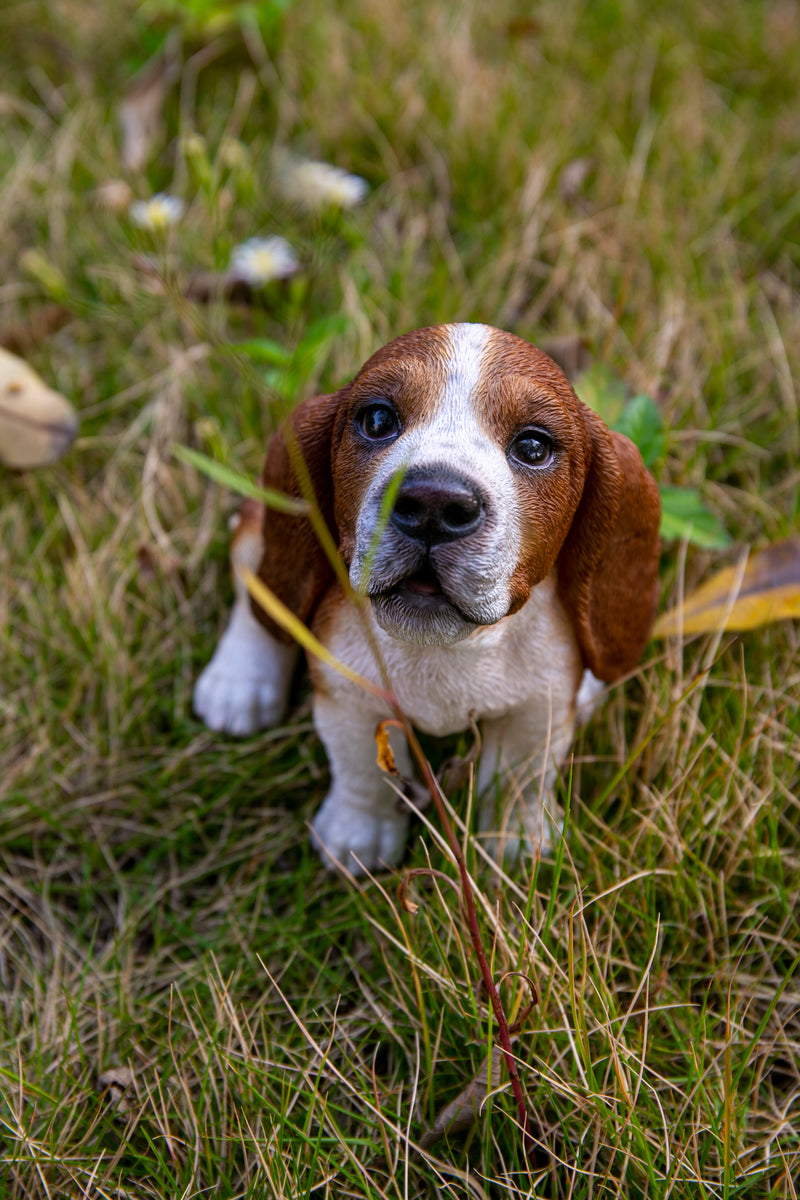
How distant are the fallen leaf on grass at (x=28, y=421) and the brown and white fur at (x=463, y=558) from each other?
84 centimetres

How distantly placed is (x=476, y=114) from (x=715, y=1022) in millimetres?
3118

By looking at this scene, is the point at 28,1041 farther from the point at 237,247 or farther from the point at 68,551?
the point at 237,247

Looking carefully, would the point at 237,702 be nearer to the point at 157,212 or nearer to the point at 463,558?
the point at 463,558

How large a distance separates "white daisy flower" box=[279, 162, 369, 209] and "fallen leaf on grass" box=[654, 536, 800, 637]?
159 cm

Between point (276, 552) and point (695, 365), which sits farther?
point (695, 365)

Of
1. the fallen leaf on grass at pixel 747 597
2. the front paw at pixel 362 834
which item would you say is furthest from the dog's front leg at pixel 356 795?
the fallen leaf on grass at pixel 747 597

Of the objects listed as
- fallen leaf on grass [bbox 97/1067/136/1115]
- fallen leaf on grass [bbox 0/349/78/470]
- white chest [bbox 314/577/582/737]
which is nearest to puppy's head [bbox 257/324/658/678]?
white chest [bbox 314/577/582/737]

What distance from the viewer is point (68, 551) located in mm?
3090

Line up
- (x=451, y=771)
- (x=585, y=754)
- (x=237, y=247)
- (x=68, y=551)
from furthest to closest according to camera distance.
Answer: (x=237, y=247) → (x=68, y=551) → (x=585, y=754) → (x=451, y=771)

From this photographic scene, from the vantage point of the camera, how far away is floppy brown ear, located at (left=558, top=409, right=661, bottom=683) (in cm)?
202

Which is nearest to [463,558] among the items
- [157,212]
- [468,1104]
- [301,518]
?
[301,518]

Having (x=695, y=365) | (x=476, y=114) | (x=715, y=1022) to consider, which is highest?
(x=476, y=114)

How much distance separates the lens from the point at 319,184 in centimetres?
329

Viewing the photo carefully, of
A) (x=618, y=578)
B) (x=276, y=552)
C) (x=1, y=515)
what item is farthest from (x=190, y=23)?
(x=618, y=578)
